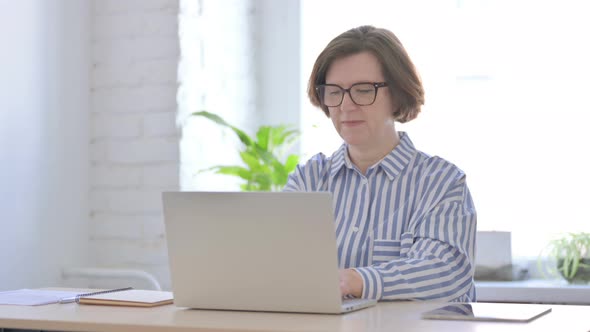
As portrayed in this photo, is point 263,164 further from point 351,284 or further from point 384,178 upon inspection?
point 351,284

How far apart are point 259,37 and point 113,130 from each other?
0.74 meters

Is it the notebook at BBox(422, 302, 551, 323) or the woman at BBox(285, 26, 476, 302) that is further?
the woman at BBox(285, 26, 476, 302)

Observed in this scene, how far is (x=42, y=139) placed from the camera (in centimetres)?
299

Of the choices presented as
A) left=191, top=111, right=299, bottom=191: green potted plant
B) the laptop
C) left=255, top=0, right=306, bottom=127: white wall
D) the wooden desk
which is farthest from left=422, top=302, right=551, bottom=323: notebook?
left=255, top=0, right=306, bottom=127: white wall

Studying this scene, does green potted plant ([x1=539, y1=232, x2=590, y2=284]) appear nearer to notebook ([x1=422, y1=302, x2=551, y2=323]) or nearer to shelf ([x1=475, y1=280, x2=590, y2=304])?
shelf ([x1=475, y1=280, x2=590, y2=304])

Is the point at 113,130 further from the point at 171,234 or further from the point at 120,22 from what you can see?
the point at 171,234

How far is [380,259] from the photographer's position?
2.24 metres

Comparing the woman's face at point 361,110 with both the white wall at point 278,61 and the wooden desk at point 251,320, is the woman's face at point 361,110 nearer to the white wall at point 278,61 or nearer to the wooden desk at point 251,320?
→ the wooden desk at point 251,320

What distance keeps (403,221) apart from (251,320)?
26.2 inches

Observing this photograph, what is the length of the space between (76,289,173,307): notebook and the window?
1490 mm

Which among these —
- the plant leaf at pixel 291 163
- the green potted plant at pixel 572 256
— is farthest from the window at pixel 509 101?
the plant leaf at pixel 291 163

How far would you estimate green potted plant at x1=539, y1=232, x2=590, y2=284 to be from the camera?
3.07 meters

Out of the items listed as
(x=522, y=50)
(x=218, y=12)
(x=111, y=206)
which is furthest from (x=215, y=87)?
(x=522, y=50)

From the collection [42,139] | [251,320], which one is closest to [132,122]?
[42,139]
